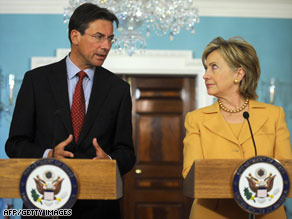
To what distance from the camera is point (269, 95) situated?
5.20 meters

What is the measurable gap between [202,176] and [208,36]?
3931 millimetres

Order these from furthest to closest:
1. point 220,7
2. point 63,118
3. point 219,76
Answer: point 220,7 < point 219,76 < point 63,118

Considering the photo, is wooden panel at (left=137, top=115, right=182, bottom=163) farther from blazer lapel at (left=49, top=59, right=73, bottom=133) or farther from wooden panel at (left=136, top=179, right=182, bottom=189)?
blazer lapel at (left=49, top=59, right=73, bottom=133)

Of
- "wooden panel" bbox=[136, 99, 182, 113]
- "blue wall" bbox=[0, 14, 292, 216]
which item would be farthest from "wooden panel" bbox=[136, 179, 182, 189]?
"blue wall" bbox=[0, 14, 292, 216]

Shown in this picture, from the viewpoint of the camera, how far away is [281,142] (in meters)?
2.00

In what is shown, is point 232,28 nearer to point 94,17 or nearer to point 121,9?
point 121,9

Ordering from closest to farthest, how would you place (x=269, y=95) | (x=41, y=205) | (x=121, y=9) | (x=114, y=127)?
1. (x=41, y=205)
2. (x=114, y=127)
3. (x=121, y=9)
4. (x=269, y=95)

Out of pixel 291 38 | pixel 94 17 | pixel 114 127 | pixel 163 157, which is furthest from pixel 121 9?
pixel 291 38

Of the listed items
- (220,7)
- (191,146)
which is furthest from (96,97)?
(220,7)

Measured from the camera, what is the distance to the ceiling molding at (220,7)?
5.18 m

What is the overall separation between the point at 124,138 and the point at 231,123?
0.50 m

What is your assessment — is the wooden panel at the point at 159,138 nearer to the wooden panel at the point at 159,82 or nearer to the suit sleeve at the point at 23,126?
the wooden panel at the point at 159,82

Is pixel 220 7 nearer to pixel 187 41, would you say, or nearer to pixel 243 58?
pixel 187 41

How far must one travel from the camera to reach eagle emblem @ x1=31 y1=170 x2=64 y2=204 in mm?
1433
